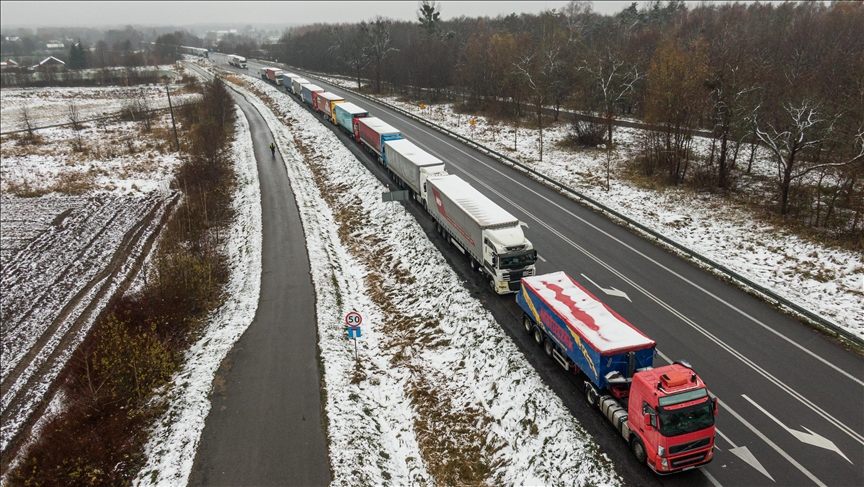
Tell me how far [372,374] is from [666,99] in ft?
115

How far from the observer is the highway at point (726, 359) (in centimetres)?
1499

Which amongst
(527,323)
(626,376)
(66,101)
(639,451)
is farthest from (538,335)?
(66,101)

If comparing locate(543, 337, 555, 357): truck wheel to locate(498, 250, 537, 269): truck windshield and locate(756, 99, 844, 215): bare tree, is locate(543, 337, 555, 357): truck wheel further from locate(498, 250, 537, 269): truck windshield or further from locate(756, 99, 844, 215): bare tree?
locate(756, 99, 844, 215): bare tree

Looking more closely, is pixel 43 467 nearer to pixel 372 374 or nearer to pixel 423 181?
pixel 372 374

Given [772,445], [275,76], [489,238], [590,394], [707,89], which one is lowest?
[772,445]

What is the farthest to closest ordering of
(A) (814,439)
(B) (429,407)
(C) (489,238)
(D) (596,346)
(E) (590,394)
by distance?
(C) (489,238), (B) (429,407), (E) (590,394), (D) (596,346), (A) (814,439)

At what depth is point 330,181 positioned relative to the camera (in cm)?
5062

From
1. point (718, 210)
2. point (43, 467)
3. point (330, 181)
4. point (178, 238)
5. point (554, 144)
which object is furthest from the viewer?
point (554, 144)

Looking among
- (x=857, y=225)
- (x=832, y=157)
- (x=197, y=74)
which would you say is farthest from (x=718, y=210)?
(x=197, y=74)

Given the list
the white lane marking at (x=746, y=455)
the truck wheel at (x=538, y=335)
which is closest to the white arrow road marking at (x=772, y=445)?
the white lane marking at (x=746, y=455)

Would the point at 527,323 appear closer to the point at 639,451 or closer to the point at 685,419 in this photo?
the point at 639,451

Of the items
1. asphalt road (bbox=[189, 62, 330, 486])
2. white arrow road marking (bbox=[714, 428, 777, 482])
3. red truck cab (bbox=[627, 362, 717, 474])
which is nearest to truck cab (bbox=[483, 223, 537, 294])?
asphalt road (bbox=[189, 62, 330, 486])

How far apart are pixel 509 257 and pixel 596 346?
8584 millimetres

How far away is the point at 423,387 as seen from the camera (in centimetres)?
2156
